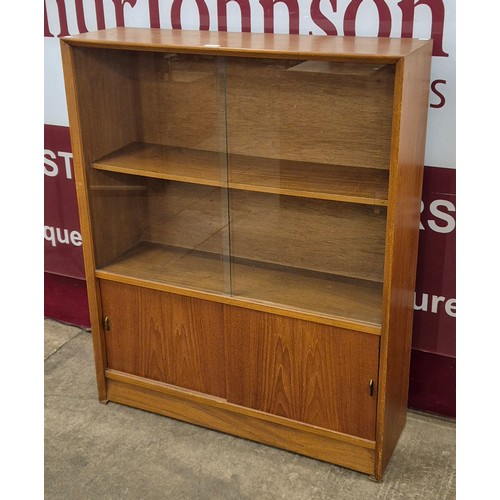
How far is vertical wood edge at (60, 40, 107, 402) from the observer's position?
104 inches

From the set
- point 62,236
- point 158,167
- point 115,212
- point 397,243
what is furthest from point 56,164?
point 397,243

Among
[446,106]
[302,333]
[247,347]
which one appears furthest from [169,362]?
[446,106]

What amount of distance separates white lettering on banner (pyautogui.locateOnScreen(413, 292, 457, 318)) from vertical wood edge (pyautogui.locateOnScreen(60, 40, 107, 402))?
1.31 m

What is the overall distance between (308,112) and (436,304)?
0.91 m

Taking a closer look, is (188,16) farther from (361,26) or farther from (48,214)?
(48,214)

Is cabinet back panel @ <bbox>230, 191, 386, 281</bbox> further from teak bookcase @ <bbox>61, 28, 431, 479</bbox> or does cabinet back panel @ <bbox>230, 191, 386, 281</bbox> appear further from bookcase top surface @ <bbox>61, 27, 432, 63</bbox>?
bookcase top surface @ <bbox>61, 27, 432, 63</bbox>

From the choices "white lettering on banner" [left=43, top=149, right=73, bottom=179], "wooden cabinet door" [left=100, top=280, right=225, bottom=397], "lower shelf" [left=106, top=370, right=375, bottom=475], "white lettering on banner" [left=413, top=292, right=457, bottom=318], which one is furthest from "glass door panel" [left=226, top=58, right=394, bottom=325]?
"white lettering on banner" [left=43, top=149, right=73, bottom=179]

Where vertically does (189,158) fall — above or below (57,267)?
above

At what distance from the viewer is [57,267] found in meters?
3.71

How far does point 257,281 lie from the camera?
9.14 feet

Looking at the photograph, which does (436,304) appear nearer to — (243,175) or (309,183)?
(309,183)

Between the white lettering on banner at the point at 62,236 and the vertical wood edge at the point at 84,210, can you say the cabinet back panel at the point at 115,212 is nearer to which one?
the vertical wood edge at the point at 84,210

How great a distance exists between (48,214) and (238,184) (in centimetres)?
139

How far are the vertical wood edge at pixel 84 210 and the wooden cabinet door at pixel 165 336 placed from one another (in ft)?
0.12
